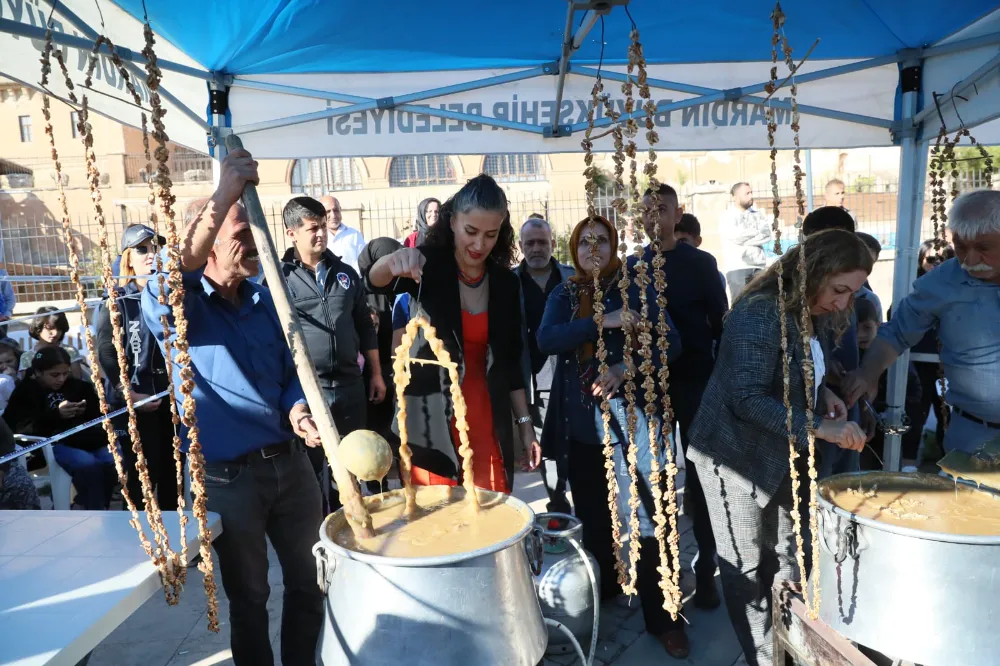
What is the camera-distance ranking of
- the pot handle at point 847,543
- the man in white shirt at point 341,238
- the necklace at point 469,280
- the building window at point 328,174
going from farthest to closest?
the building window at point 328,174 < the man in white shirt at point 341,238 < the necklace at point 469,280 < the pot handle at point 847,543

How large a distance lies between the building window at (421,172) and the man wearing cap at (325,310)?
22.6m

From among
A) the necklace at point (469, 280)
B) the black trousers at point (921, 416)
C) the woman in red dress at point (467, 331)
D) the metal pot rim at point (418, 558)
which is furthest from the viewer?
the black trousers at point (921, 416)

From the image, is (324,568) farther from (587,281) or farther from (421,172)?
(421,172)

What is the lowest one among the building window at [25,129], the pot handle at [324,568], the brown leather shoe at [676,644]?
the brown leather shoe at [676,644]

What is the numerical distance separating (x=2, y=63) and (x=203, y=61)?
1.20m

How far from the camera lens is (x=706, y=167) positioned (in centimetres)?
2602

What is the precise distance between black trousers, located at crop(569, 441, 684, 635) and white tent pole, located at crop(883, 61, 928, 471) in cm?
146

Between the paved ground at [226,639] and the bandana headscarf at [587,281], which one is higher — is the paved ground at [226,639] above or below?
below

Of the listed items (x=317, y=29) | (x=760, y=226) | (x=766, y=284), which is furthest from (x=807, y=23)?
(x=760, y=226)

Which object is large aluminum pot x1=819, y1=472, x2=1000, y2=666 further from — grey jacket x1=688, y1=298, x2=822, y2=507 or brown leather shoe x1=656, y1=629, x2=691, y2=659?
brown leather shoe x1=656, y1=629, x2=691, y2=659

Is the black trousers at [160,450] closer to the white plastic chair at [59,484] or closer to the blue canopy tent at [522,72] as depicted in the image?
the white plastic chair at [59,484]

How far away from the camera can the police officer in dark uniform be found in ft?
11.8

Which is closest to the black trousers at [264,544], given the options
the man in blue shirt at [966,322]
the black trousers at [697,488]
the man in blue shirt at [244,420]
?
the man in blue shirt at [244,420]

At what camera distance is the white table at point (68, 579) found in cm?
142
